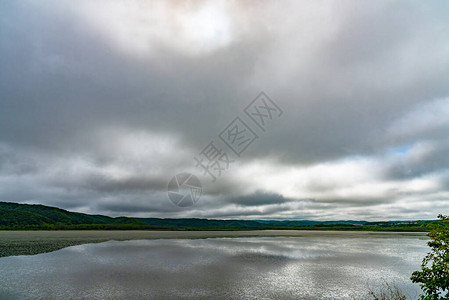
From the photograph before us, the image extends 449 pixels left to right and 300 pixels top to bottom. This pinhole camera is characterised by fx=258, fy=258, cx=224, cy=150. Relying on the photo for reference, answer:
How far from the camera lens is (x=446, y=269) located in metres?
11.7

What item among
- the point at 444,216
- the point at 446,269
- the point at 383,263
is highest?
the point at 444,216

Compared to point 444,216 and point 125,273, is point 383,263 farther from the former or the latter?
point 125,273

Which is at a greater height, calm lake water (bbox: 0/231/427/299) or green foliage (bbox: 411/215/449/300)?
green foliage (bbox: 411/215/449/300)

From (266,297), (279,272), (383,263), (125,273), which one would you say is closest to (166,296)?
(266,297)

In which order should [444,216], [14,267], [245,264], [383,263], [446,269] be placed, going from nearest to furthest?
[446,269] < [444,216] < [14,267] < [245,264] < [383,263]

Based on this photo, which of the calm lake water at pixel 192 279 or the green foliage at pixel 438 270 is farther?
the calm lake water at pixel 192 279

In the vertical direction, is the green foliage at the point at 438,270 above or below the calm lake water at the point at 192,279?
above

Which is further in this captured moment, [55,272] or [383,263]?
[383,263]

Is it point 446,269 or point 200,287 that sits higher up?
point 446,269

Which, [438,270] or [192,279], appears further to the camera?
[192,279]

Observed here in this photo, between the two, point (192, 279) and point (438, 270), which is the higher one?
point (438, 270)

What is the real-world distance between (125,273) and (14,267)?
14312mm

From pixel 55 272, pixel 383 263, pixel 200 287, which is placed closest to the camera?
pixel 200 287

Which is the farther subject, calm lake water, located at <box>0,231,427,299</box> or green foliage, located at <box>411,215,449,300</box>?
calm lake water, located at <box>0,231,427,299</box>
